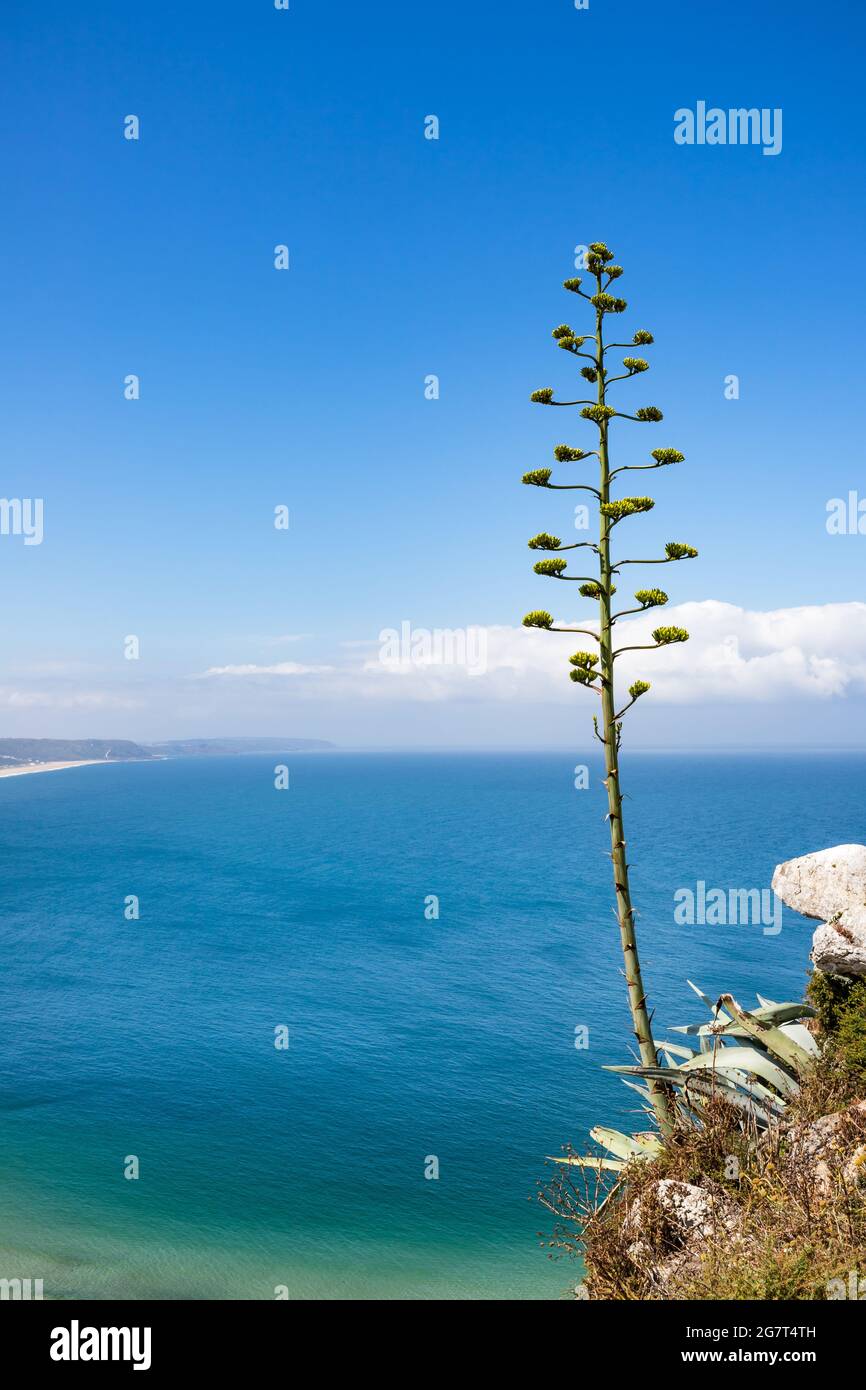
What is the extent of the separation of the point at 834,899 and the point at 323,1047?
29.3 m

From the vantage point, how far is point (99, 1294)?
61.7 feet

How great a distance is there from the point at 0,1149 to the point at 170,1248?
29.9 feet

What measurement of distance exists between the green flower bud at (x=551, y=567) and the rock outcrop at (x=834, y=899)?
5792 mm

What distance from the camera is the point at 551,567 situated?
883 cm

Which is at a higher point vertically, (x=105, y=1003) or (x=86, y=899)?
(x=86, y=899)

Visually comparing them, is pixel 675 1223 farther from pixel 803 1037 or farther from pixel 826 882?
pixel 826 882

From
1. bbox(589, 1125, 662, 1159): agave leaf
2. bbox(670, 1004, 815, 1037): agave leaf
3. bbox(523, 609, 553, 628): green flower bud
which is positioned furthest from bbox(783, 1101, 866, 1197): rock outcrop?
bbox(523, 609, 553, 628): green flower bud

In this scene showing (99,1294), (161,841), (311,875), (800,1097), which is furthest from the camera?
(161,841)

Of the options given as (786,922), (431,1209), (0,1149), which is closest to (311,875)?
(786,922)

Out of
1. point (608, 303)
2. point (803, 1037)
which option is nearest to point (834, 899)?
point (803, 1037)

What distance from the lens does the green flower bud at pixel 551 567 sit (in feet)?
28.9

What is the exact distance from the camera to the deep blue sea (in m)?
21.2

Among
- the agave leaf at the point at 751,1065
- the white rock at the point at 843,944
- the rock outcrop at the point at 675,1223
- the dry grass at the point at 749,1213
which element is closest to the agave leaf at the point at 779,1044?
the agave leaf at the point at 751,1065
